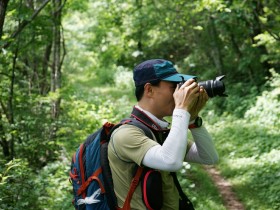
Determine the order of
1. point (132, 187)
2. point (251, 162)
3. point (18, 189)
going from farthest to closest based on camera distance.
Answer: point (251, 162) < point (18, 189) < point (132, 187)

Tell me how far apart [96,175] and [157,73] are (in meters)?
0.73

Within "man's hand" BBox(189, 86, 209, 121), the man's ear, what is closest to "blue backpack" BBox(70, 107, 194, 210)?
the man's ear

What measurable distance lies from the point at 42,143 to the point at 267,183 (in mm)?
4145

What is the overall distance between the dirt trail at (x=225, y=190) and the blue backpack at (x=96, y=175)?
4.62 meters

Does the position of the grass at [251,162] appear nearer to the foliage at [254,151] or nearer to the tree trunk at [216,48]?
the foliage at [254,151]

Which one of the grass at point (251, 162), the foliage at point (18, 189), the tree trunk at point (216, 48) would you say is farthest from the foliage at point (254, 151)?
the foliage at point (18, 189)

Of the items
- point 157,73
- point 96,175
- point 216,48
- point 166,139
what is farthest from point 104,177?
point 216,48

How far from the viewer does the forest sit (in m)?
6.09

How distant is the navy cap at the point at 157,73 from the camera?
7.84 ft

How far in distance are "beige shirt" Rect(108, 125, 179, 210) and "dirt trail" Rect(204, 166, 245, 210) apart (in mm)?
4536

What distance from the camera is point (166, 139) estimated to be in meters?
2.12

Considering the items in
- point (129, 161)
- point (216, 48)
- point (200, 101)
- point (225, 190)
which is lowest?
point (225, 190)

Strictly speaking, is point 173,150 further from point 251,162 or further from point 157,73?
point 251,162

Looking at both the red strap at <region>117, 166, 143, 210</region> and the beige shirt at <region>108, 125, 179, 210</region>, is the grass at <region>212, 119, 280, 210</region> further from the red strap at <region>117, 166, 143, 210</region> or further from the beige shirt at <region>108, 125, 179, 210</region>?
the red strap at <region>117, 166, 143, 210</region>
